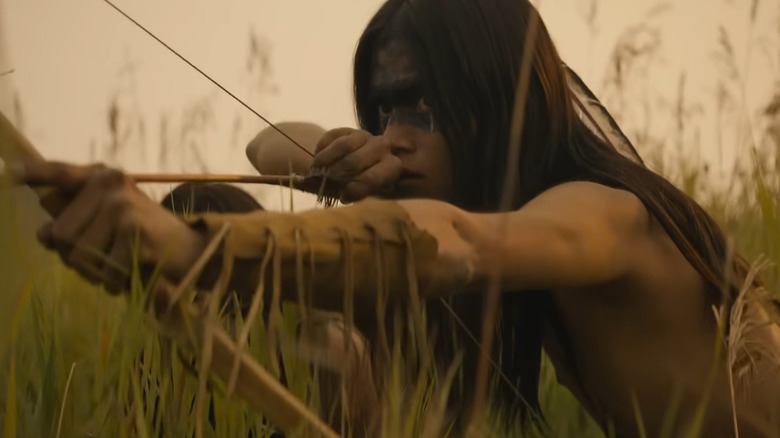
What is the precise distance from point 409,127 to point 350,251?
2.27 ft

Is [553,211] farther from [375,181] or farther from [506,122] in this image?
[506,122]

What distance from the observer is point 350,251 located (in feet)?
2.98

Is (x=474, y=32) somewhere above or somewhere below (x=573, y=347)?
above

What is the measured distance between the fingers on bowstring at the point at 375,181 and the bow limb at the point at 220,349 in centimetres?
51

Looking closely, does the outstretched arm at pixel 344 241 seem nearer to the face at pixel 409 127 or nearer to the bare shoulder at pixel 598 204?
the bare shoulder at pixel 598 204

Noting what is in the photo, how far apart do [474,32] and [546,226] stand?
556 mm

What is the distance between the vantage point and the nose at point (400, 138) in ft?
5.03

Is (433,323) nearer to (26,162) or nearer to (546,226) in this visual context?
(546,226)

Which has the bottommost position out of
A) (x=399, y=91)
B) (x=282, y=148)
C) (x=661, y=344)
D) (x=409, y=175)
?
(x=661, y=344)

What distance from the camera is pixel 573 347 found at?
1669mm

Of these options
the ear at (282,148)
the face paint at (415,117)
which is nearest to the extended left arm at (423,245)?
the face paint at (415,117)

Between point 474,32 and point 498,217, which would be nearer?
point 498,217

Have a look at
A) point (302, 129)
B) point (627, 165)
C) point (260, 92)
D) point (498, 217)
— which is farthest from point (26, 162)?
point (260, 92)

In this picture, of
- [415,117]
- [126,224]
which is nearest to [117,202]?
[126,224]
